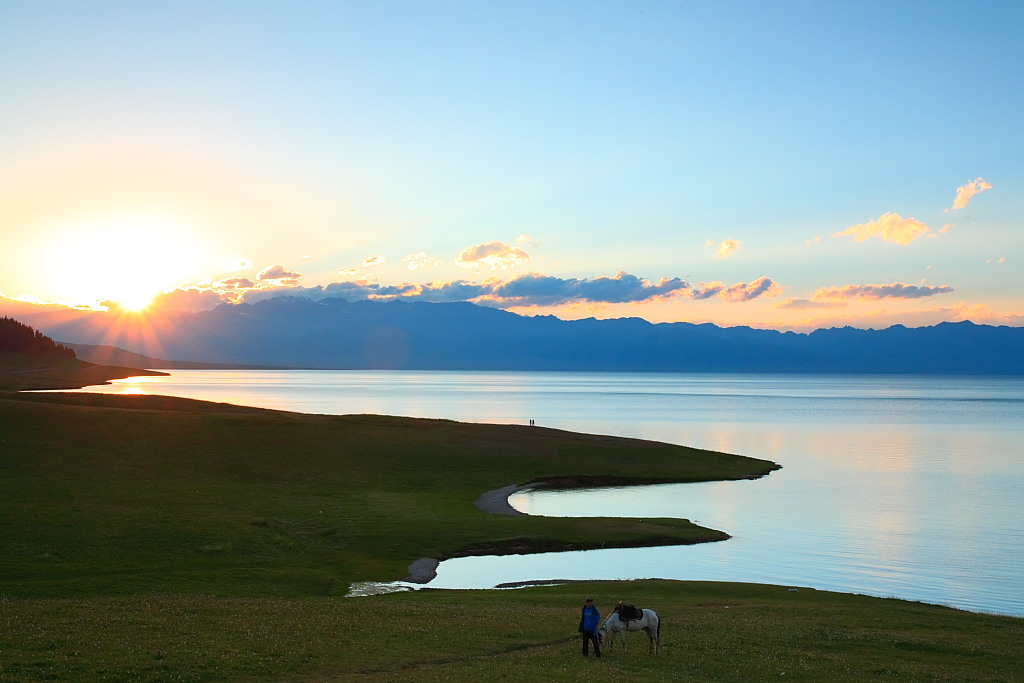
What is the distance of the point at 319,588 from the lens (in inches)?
1796

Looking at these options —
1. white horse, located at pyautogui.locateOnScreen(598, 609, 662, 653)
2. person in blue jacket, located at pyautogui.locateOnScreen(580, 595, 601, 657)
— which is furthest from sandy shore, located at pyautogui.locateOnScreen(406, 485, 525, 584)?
person in blue jacket, located at pyautogui.locateOnScreen(580, 595, 601, 657)

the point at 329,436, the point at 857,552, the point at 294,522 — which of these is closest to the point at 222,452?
the point at 329,436

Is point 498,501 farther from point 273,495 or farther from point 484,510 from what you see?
point 273,495

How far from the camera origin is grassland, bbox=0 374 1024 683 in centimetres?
2656

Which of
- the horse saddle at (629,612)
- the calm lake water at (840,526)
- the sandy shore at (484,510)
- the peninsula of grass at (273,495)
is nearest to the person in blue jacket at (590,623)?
the horse saddle at (629,612)

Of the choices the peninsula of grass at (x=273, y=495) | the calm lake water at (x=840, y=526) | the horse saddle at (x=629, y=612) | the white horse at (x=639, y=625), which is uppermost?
the horse saddle at (x=629, y=612)

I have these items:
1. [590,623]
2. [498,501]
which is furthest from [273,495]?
[590,623]

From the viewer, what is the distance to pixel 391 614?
35.1 metres

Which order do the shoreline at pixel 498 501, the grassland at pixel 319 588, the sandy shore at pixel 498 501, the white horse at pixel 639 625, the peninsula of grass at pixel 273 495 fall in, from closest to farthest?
the grassland at pixel 319 588
the white horse at pixel 639 625
the peninsula of grass at pixel 273 495
the shoreline at pixel 498 501
the sandy shore at pixel 498 501

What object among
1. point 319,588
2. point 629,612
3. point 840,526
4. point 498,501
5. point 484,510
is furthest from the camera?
point 498,501

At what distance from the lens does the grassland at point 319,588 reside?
26.6 meters

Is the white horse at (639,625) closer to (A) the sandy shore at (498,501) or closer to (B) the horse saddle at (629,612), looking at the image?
(B) the horse saddle at (629,612)

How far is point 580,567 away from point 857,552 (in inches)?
869

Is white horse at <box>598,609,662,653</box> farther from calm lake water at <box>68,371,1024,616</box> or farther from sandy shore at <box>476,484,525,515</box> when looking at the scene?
sandy shore at <box>476,484,525,515</box>
